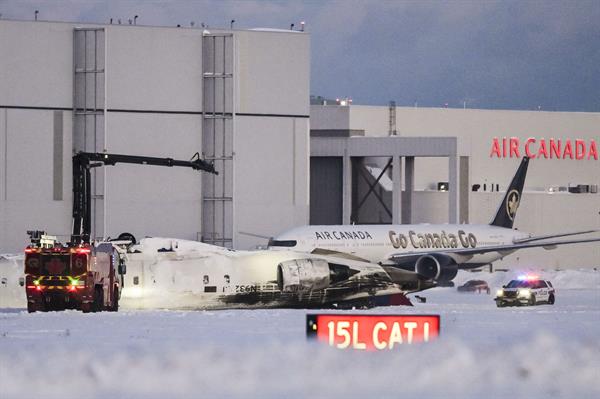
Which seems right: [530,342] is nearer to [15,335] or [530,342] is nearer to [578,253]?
[15,335]

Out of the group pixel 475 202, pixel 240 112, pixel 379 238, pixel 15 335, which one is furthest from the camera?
pixel 475 202

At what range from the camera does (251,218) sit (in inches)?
3652

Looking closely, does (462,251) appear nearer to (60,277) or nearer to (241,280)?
(241,280)

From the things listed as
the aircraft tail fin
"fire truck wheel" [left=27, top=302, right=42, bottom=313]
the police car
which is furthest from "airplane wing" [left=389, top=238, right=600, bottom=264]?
"fire truck wheel" [left=27, top=302, right=42, bottom=313]

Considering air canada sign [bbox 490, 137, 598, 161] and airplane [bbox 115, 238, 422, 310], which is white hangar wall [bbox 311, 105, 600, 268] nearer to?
air canada sign [bbox 490, 137, 598, 161]

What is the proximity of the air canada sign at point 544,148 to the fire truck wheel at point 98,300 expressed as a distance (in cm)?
9496

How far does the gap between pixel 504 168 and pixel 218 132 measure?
51.6 metres

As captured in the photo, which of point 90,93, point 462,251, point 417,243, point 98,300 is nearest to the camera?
point 98,300

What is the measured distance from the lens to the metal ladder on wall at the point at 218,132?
3597 inches

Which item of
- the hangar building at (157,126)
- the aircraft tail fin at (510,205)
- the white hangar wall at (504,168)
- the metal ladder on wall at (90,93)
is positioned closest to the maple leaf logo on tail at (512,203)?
the aircraft tail fin at (510,205)

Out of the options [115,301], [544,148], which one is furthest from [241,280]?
[544,148]

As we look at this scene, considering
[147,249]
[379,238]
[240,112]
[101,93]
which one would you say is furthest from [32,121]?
[147,249]

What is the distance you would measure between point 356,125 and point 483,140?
45.6ft

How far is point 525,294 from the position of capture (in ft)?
209
